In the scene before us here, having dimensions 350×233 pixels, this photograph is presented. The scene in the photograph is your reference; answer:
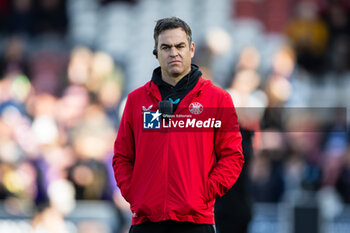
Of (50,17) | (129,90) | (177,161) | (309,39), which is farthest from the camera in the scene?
(50,17)

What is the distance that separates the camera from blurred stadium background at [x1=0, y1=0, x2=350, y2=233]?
9836mm

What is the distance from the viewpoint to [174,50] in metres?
4.04

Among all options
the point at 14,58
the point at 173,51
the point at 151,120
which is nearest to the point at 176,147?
the point at 151,120

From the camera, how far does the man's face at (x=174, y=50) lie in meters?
4.06

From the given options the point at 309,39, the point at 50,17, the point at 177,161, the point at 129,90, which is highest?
the point at 50,17

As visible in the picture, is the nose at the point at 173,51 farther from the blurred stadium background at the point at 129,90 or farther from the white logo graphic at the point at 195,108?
the blurred stadium background at the point at 129,90

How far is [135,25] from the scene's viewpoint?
1390 centimetres

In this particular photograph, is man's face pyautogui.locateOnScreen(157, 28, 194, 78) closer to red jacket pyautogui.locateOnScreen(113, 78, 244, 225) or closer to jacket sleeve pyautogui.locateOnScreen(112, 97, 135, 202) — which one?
red jacket pyautogui.locateOnScreen(113, 78, 244, 225)

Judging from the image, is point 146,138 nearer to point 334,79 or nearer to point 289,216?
point 289,216

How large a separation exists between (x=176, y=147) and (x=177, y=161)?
0.23ft

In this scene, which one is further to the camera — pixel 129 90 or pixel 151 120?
pixel 129 90

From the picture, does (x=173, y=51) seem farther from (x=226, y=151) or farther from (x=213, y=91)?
(x=226, y=151)

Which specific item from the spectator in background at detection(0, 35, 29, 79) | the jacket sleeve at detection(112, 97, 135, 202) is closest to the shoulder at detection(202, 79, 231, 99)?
the jacket sleeve at detection(112, 97, 135, 202)

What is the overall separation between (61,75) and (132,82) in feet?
3.84
